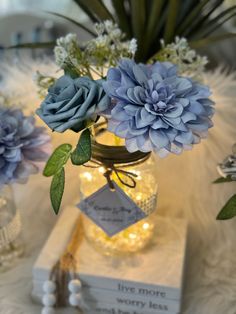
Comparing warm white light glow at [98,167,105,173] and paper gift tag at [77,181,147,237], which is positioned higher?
warm white light glow at [98,167,105,173]

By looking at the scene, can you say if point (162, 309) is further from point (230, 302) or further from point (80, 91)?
point (80, 91)

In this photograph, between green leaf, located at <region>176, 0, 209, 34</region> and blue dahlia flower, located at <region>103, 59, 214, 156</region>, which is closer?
blue dahlia flower, located at <region>103, 59, 214, 156</region>

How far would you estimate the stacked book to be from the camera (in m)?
0.55

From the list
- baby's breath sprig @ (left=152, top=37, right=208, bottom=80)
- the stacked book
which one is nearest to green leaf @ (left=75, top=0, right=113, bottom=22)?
baby's breath sprig @ (left=152, top=37, right=208, bottom=80)

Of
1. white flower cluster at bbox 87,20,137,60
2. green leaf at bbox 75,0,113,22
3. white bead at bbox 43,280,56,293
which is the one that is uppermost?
green leaf at bbox 75,0,113,22

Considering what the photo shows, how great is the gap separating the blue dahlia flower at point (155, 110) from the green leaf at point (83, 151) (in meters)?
0.03

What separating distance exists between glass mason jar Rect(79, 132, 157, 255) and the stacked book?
0.05 ft

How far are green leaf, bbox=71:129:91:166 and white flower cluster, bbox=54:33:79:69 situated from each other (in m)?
0.10

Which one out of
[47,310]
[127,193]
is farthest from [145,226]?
[47,310]

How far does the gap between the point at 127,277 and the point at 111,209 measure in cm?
9

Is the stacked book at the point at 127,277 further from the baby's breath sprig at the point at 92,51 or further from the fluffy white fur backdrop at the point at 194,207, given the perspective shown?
the baby's breath sprig at the point at 92,51

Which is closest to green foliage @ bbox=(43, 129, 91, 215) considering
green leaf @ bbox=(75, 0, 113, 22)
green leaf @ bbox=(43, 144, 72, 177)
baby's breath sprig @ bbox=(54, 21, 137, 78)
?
green leaf @ bbox=(43, 144, 72, 177)

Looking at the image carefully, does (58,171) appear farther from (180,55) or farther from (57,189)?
(180,55)

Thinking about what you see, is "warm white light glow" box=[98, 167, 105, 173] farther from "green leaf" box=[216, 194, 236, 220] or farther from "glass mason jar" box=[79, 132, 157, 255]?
"green leaf" box=[216, 194, 236, 220]
